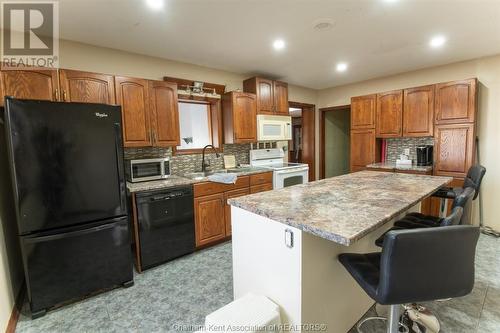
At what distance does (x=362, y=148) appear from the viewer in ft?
14.1

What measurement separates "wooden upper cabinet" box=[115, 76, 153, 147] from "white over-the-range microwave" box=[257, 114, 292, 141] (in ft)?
5.57

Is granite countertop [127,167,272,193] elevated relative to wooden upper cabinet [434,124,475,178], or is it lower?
lower

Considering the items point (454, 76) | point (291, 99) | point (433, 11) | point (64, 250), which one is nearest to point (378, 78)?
point (454, 76)

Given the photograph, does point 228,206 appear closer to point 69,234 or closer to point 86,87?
point 69,234

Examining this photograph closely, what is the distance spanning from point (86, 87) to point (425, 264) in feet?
9.65

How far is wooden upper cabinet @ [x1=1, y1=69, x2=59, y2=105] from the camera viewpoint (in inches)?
79.3

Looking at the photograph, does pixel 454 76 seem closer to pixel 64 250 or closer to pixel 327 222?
pixel 327 222

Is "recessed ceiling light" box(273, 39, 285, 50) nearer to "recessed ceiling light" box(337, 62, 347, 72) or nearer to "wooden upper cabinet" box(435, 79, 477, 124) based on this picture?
"recessed ceiling light" box(337, 62, 347, 72)

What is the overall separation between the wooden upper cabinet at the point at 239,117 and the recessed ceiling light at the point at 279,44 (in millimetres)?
906

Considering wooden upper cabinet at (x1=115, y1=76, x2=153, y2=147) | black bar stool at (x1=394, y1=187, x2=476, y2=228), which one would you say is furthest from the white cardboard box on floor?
wooden upper cabinet at (x1=115, y1=76, x2=153, y2=147)

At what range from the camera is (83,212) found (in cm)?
206

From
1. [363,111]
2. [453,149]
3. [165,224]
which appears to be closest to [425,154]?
[453,149]

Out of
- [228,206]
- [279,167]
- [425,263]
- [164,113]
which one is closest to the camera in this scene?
[425,263]

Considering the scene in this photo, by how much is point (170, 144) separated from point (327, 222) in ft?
7.48
